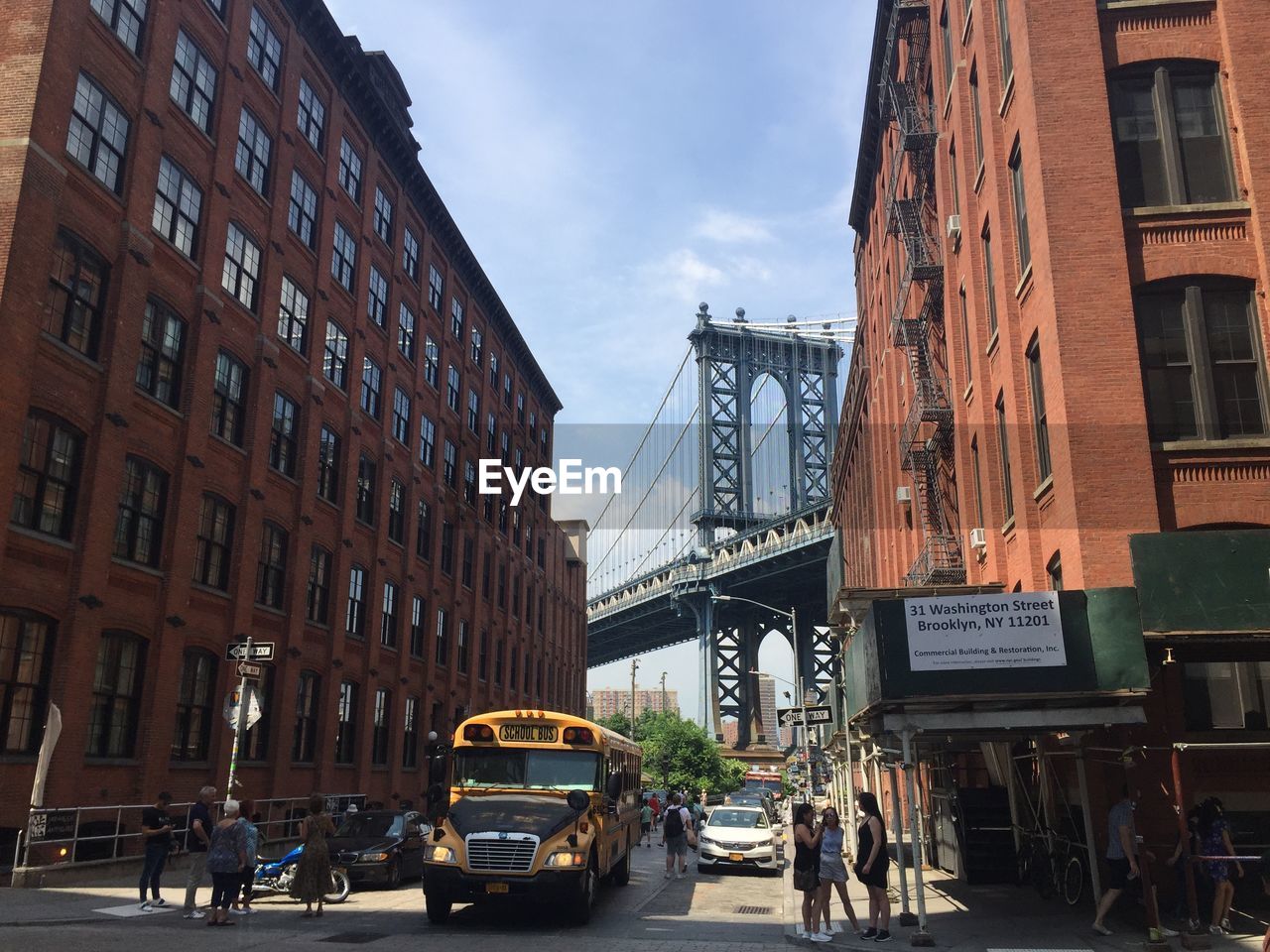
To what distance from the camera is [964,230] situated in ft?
78.0

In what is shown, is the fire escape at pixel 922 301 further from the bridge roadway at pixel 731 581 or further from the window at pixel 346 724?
the bridge roadway at pixel 731 581

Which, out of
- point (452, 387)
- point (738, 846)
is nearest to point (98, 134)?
point (738, 846)

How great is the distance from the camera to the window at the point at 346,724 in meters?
33.6

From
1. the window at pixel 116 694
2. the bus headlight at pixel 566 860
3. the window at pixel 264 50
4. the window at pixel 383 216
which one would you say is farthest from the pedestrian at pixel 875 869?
the window at pixel 383 216

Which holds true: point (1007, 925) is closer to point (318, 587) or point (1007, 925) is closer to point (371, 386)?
point (318, 587)

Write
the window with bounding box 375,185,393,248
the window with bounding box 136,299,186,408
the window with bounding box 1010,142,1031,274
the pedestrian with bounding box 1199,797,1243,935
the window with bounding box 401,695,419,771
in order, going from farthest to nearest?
the window with bounding box 401,695,419,771 → the window with bounding box 375,185,393,248 → the window with bounding box 136,299,186,408 → the window with bounding box 1010,142,1031,274 → the pedestrian with bounding box 1199,797,1243,935

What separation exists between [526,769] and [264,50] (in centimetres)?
2351

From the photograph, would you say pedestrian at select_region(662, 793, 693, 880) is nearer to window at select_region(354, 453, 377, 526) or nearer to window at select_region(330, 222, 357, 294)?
window at select_region(354, 453, 377, 526)

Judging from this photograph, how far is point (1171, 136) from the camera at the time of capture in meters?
17.9

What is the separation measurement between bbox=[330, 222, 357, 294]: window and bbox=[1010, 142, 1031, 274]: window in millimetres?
21811

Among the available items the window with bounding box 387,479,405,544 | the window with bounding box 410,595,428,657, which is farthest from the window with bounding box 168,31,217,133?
the window with bounding box 410,595,428,657

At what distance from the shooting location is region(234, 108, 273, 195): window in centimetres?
2886

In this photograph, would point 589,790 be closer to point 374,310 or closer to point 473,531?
point 374,310

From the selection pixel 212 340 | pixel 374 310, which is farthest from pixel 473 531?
pixel 212 340
